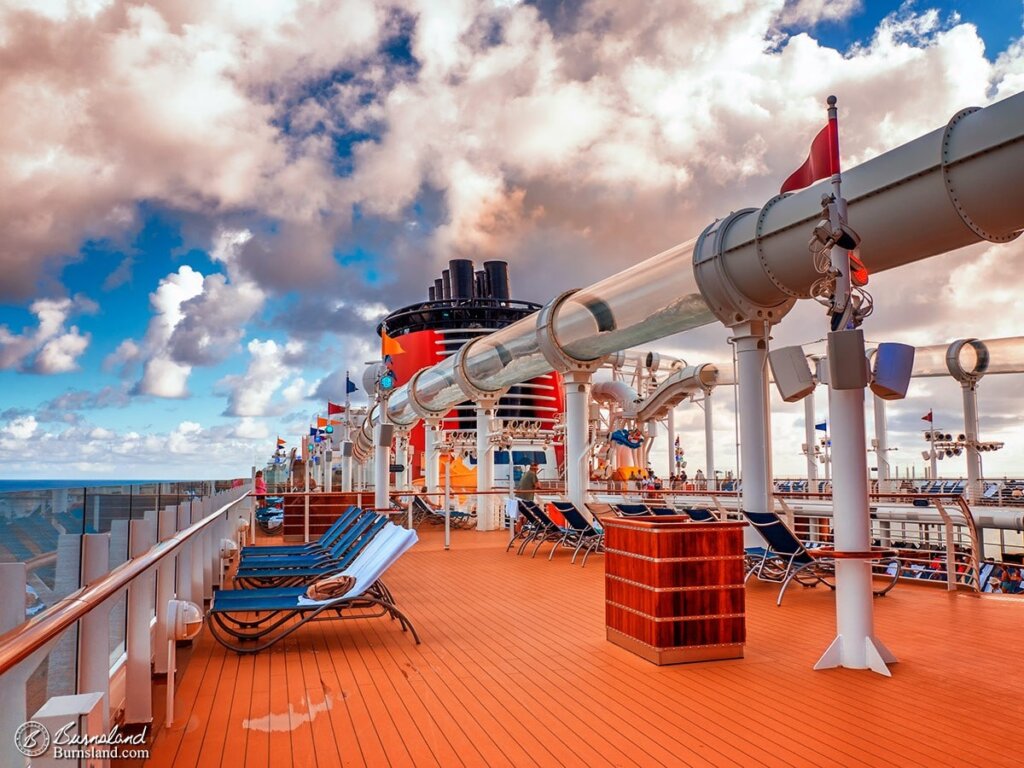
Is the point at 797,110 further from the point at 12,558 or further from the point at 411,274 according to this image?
the point at 411,274

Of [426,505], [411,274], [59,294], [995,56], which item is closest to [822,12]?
[995,56]

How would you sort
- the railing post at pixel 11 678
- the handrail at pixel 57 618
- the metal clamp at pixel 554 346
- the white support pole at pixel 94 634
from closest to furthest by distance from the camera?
the handrail at pixel 57 618 → the railing post at pixel 11 678 → the white support pole at pixel 94 634 → the metal clamp at pixel 554 346

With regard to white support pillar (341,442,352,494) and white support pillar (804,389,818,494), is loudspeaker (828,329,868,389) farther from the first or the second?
white support pillar (341,442,352,494)

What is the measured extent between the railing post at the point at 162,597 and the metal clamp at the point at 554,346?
672 cm

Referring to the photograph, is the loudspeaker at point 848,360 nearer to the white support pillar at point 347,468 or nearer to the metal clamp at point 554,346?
the metal clamp at point 554,346

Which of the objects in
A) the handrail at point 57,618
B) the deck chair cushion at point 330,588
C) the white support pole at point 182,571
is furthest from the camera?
the deck chair cushion at point 330,588

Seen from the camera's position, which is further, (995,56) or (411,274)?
(411,274)

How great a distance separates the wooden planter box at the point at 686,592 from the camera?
16.2 ft

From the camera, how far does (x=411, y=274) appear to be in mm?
56531

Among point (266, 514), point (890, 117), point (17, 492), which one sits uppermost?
point (890, 117)

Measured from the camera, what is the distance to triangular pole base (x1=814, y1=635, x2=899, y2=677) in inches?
185

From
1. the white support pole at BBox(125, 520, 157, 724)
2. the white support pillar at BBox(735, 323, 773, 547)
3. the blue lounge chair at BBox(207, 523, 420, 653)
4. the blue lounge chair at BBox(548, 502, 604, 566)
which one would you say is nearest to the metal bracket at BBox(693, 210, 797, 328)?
the white support pillar at BBox(735, 323, 773, 547)

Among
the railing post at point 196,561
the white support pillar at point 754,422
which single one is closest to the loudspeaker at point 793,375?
the white support pillar at point 754,422

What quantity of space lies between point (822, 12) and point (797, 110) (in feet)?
7.07
